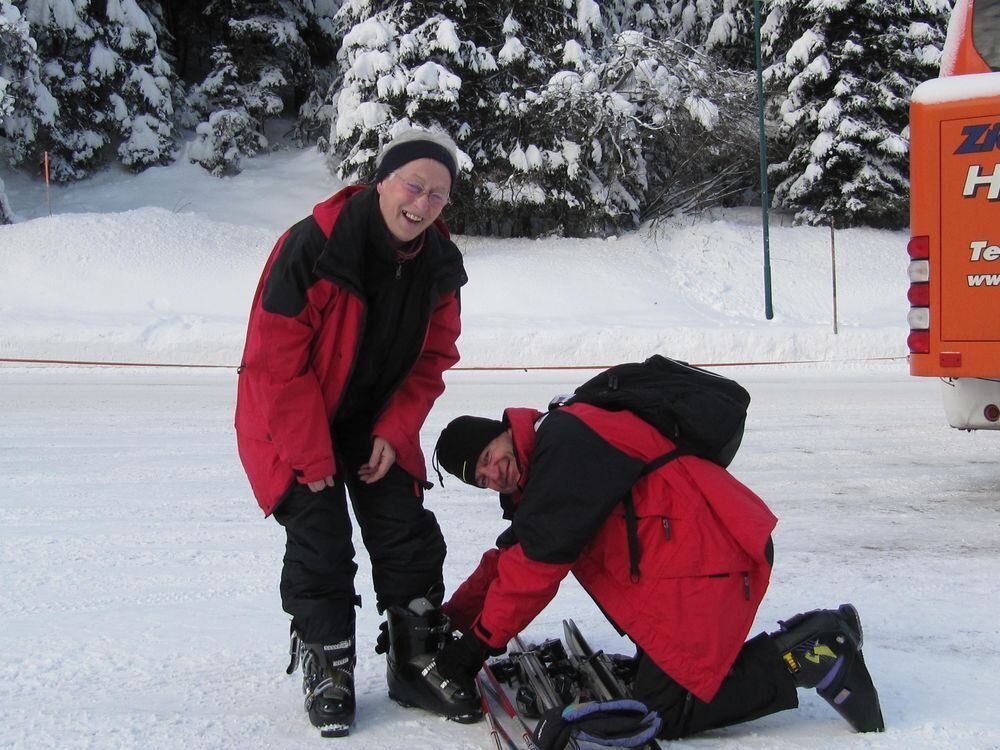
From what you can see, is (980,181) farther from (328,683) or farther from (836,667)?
(328,683)

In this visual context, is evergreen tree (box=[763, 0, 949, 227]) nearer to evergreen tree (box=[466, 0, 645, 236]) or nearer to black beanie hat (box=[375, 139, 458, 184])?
evergreen tree (box=[466, 0, 645, 236])

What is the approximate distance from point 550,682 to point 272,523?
95.0 inches

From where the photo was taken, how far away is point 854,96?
19.7 metres

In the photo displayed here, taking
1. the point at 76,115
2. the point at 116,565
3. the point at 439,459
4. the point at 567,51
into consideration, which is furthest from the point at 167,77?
the point at 439,459

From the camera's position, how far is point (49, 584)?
12.9ft

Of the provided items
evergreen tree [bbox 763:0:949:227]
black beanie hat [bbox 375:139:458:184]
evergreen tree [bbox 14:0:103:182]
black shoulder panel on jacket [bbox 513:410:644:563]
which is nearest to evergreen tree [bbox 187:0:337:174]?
evergreen tree [bbox 14:0:103:182]

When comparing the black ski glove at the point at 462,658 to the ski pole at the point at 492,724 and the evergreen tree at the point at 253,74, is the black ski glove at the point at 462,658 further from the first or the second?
the evergreen tree at the point at 253,74

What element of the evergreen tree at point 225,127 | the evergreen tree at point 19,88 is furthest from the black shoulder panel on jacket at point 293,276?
the evergreen tree at point 225,127

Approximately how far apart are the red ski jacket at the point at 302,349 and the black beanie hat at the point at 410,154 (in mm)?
140

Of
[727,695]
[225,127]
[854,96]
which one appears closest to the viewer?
[727,695]

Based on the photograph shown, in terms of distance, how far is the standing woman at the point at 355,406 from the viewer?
8.78 ft

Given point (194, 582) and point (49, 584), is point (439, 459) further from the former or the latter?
point (49, 584)

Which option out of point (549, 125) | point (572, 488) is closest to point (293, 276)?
point (572, 488)

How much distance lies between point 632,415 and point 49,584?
2692 mm
